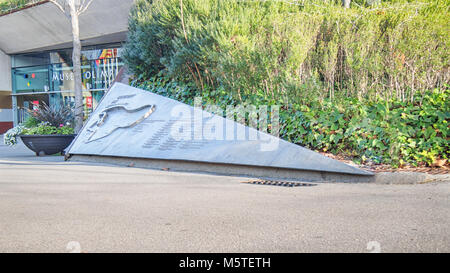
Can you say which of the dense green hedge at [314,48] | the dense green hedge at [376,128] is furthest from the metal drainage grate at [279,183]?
the dense green hedge at [314,48]

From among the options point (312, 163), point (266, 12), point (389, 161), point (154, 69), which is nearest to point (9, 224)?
point (312, 163)

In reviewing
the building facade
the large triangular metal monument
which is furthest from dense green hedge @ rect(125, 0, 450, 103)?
the building facade

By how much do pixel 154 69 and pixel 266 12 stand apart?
3952mm

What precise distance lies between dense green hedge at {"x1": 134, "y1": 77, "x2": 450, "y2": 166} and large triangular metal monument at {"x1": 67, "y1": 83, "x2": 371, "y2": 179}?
32.6 inches

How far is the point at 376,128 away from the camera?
21.5ft

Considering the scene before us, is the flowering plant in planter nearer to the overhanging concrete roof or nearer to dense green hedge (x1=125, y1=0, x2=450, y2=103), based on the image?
dense green hedge (x1=125, y1=0, x2=450, y2=103)

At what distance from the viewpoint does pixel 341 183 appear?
5.72 meters

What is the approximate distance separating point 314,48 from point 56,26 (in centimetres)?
1632

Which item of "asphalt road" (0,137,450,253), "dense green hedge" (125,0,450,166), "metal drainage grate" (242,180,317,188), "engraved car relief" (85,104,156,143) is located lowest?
"metal drainage grate" (242,180,317,188)

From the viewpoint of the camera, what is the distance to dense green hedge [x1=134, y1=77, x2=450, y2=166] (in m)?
6.24

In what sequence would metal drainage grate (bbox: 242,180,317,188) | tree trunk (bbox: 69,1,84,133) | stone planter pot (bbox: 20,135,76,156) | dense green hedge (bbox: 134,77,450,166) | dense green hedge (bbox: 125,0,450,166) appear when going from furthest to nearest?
1. tree trunk (bbox: 69,1,84,133)
2. stone planter pot (bbox: 20,135,76,156)
3. dense green hedge (bbox: 125,0,450,166)
4. dense green hedge (bbox: 134,77,450,166)
5. metal drainage grate (bbox: 242,180,317,188)

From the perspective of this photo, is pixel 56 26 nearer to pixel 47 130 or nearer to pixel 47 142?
pixel 47 130

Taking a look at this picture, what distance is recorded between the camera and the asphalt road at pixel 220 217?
118 inches

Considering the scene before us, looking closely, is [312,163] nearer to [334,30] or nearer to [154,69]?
[334,30]
